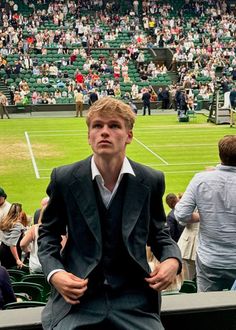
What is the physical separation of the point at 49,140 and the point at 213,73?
18520 mm

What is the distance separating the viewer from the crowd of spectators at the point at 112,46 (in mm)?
36438

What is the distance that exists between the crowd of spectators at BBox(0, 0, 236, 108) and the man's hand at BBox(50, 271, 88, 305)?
102 feet

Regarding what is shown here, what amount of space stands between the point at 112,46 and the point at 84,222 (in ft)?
131

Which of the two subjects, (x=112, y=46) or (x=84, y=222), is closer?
(x=84, y=222)

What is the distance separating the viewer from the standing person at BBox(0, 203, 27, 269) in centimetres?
878

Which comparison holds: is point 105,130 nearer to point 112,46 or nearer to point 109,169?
point 109,169

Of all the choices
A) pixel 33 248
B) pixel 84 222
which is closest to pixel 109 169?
pixel 84 222

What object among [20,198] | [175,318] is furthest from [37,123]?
[175,318]

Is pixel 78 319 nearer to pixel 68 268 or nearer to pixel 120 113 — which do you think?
pixel 68 268

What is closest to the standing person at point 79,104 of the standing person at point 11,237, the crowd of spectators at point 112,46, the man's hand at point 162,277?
the crowd of spectators at point 112,46

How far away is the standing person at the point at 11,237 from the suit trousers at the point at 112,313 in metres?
5.88

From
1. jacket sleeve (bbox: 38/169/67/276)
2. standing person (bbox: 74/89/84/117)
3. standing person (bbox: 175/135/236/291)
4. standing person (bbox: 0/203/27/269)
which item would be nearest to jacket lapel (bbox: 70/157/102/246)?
jacket sleeve (bbox: 38/169/67/276)

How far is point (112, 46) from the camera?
4197 centimetres

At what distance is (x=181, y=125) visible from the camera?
28812 mm
